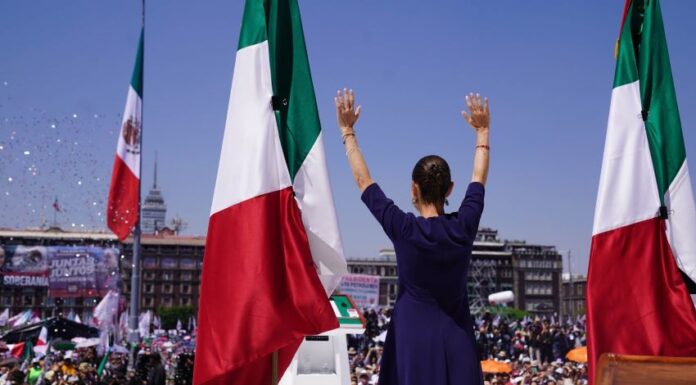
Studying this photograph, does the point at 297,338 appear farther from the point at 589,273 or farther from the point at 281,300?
the point at 589,273

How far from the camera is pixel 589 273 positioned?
432 cm

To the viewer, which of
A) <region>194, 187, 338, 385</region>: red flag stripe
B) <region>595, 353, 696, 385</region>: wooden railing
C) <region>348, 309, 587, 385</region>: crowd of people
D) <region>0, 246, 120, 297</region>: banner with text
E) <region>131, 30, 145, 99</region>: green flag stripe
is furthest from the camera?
<region>0, 246, 120, 297</region>: banner with text

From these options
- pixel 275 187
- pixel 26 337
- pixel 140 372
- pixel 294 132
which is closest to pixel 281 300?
pixel 275 187

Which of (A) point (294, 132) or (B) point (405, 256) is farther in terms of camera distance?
(A) point (294, 132)

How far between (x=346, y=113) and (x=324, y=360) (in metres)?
3.03

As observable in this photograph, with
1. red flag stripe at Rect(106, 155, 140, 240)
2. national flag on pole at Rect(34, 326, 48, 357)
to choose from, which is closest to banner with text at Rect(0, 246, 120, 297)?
national flag on pole at Rect(34, 326, 48, 357)

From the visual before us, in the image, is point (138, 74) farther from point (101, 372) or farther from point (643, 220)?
point (643, 220)

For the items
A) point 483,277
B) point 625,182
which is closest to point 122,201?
point 625,182

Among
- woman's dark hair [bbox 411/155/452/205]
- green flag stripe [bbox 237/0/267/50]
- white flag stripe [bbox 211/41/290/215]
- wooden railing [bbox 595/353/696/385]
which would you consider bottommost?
wooden railing [bbox 595/353/696/385]

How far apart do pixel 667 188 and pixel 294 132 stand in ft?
6.91

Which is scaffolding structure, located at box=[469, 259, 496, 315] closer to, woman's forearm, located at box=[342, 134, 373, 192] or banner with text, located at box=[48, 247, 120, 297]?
banner with text, located at box=[48, 247, 120, 297]

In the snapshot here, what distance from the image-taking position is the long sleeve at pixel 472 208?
3037 millimetres

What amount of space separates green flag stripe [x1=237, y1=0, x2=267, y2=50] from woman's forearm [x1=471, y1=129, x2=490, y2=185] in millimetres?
1189

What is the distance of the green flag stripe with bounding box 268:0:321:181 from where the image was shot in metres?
3.81
